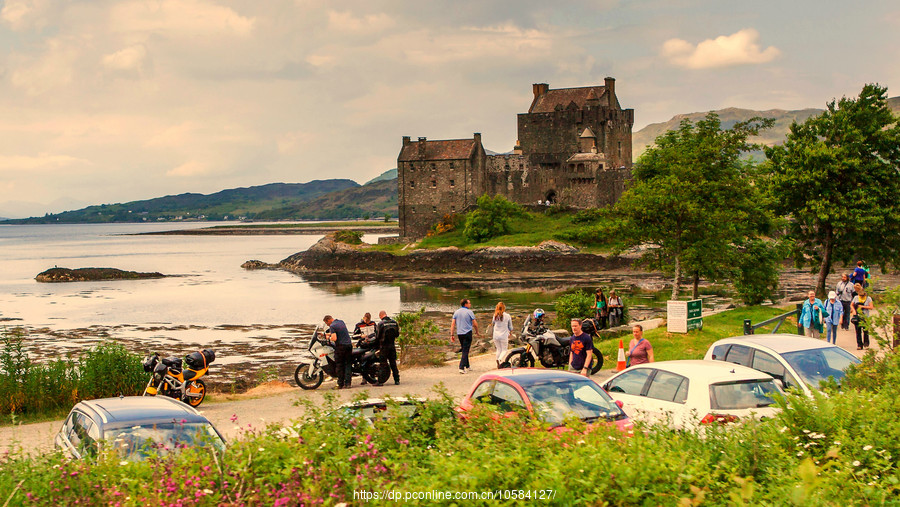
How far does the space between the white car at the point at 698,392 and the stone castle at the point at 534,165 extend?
81.6 m

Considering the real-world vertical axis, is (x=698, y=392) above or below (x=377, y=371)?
above

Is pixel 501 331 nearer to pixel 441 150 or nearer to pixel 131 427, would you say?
pixel 131 427

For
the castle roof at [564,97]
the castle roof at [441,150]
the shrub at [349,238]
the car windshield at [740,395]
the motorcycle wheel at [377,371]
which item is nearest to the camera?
the car windshield at [740,395]

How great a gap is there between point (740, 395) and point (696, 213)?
827 inches

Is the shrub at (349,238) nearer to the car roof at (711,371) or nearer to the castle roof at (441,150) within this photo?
the castle roof at (441,150)

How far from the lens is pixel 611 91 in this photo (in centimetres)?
10388

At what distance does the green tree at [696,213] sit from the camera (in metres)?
32.0

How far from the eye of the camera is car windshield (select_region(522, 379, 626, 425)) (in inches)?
420

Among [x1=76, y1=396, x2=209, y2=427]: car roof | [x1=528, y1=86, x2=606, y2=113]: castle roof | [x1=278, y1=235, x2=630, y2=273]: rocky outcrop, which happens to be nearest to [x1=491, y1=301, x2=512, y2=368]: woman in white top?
[x1=76, y1=396, x2=209, y2=427]: car roof

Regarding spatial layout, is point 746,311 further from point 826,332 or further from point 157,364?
point 157,364

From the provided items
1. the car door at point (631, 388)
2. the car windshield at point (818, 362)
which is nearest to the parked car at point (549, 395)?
the car door at point (631, 388)

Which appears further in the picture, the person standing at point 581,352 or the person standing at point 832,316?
the person standing at point 832,316

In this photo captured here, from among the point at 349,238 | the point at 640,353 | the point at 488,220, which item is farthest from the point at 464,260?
the point at 640,353

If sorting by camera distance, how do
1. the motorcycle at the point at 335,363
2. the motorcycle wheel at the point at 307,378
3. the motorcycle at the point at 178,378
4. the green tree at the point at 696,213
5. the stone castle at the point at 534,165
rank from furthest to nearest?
1. the stone castle at the point at 534,165
2. the green tree at the point at 696,213
3. the motorcycle wheel at the point at 307,378
4. the motorcycle at the point at 335,363
5. the motorcycle at the point at 178,378
